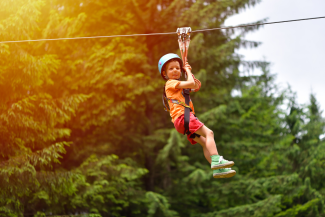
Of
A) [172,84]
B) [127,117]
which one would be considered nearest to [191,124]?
[172,84]

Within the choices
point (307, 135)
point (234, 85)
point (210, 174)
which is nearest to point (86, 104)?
point (210, 174)

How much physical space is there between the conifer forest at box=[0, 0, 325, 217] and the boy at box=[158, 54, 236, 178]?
183 inches

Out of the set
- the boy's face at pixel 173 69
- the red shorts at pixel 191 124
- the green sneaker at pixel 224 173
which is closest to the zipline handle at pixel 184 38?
the boy's face at pixel 173 69

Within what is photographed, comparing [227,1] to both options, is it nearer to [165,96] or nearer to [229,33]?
[229,33]

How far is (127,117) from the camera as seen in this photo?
13.9m

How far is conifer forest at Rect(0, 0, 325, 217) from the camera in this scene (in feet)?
27.8

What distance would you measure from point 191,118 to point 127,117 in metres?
9.69

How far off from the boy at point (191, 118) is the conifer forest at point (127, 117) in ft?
15.3

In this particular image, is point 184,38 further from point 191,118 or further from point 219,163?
point 219,163

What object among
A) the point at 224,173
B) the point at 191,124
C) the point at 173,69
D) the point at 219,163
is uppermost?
the point at 173,69

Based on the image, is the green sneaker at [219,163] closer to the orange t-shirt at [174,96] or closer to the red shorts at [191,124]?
the red shorts at [191,124]

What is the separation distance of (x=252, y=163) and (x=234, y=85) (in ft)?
11.0

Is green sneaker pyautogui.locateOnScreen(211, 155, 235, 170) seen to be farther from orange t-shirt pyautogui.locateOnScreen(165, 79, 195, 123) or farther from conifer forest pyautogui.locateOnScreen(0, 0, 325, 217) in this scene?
conifer forest pyautogui.locateOnScreen(0, 0, 325, 217)

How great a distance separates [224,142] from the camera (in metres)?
14.1
